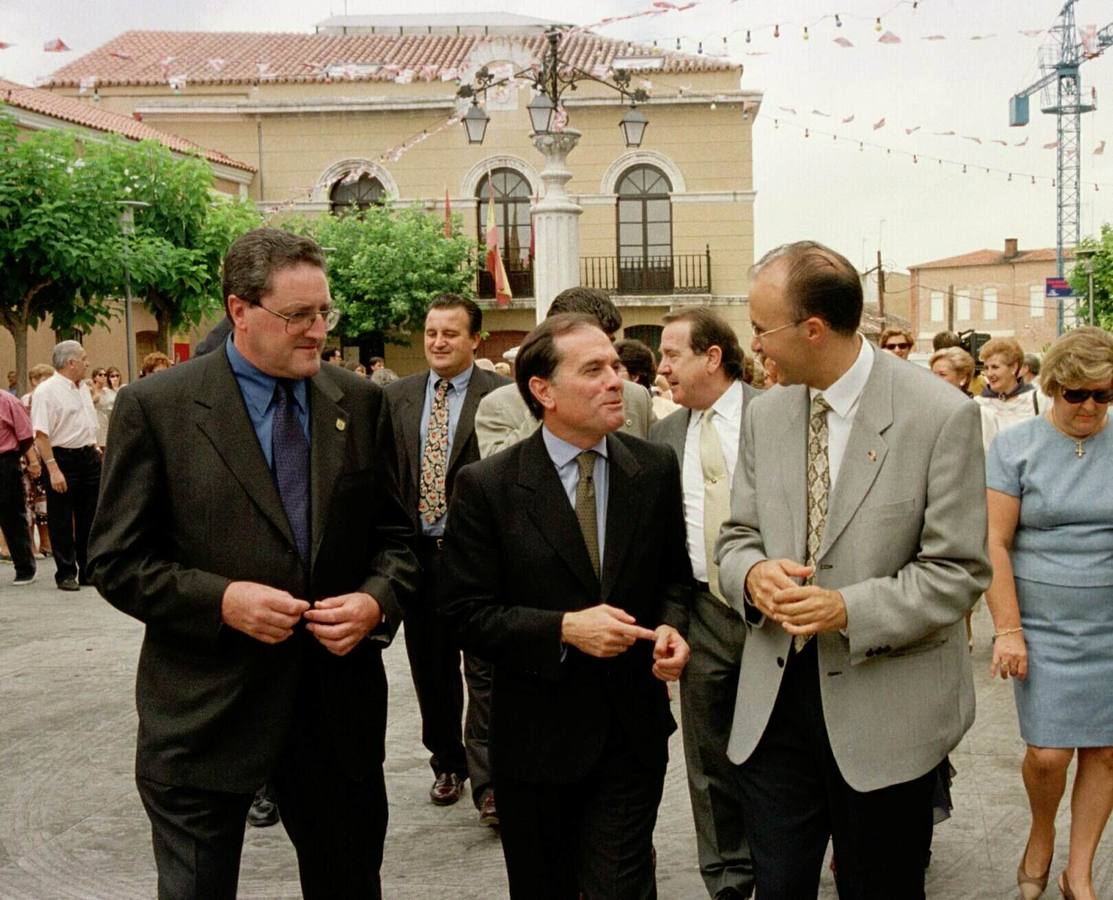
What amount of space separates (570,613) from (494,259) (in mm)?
28712

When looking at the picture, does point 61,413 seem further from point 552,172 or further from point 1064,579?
point 1064,579

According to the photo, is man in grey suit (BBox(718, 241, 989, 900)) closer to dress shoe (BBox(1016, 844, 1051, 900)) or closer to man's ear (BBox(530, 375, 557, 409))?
man's ear (BBox(530, 375, 557, 409))

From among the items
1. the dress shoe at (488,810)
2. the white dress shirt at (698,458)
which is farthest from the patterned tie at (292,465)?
the dress shoe at (488,810)

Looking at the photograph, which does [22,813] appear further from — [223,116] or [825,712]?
[223,116]

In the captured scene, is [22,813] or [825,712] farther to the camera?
[22,813]

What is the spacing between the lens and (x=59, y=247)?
60.6 feet

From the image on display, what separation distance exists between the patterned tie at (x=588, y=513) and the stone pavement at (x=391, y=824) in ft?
5.81

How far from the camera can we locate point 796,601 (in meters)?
2.92

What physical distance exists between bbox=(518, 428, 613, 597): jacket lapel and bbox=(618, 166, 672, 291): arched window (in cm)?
3227

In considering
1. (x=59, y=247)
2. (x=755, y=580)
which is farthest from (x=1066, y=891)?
(x=59, y=247)

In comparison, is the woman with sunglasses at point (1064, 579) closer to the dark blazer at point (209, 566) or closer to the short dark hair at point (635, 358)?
the dark blazer at point (209, 566)

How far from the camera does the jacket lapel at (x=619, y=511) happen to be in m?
3.38

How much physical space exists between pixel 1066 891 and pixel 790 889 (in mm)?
1665

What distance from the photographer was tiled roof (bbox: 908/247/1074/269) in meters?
80.2
